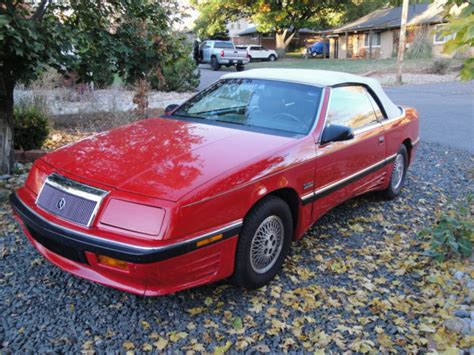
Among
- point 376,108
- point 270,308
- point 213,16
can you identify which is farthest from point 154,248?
point 213,16

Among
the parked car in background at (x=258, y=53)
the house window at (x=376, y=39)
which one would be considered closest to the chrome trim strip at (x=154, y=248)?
the parked car in background at (x=258, y=53)

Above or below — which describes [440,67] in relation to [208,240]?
below

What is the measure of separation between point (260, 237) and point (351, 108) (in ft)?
6.21

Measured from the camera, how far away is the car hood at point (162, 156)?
9.11 feet

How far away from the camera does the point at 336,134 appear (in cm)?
365

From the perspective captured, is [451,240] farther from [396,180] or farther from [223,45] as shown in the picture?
[223,45]

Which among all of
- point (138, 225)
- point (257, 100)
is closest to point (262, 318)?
point (138, 225)

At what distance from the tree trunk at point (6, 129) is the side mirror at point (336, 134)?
3607 mm

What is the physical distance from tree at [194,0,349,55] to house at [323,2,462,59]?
2.74 m

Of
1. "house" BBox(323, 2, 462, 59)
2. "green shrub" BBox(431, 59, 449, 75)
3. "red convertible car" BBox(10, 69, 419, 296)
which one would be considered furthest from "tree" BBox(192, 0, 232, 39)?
"red convertible car" BBox(10, 69, 419, 296)

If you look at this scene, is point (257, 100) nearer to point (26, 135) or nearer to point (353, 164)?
point (353, 164)

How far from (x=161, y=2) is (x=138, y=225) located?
16.4ft

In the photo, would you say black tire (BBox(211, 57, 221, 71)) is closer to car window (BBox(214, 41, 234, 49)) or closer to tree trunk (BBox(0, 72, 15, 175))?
car window (BBox(214, 41, 234, 49))

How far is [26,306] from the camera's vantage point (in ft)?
9.84
